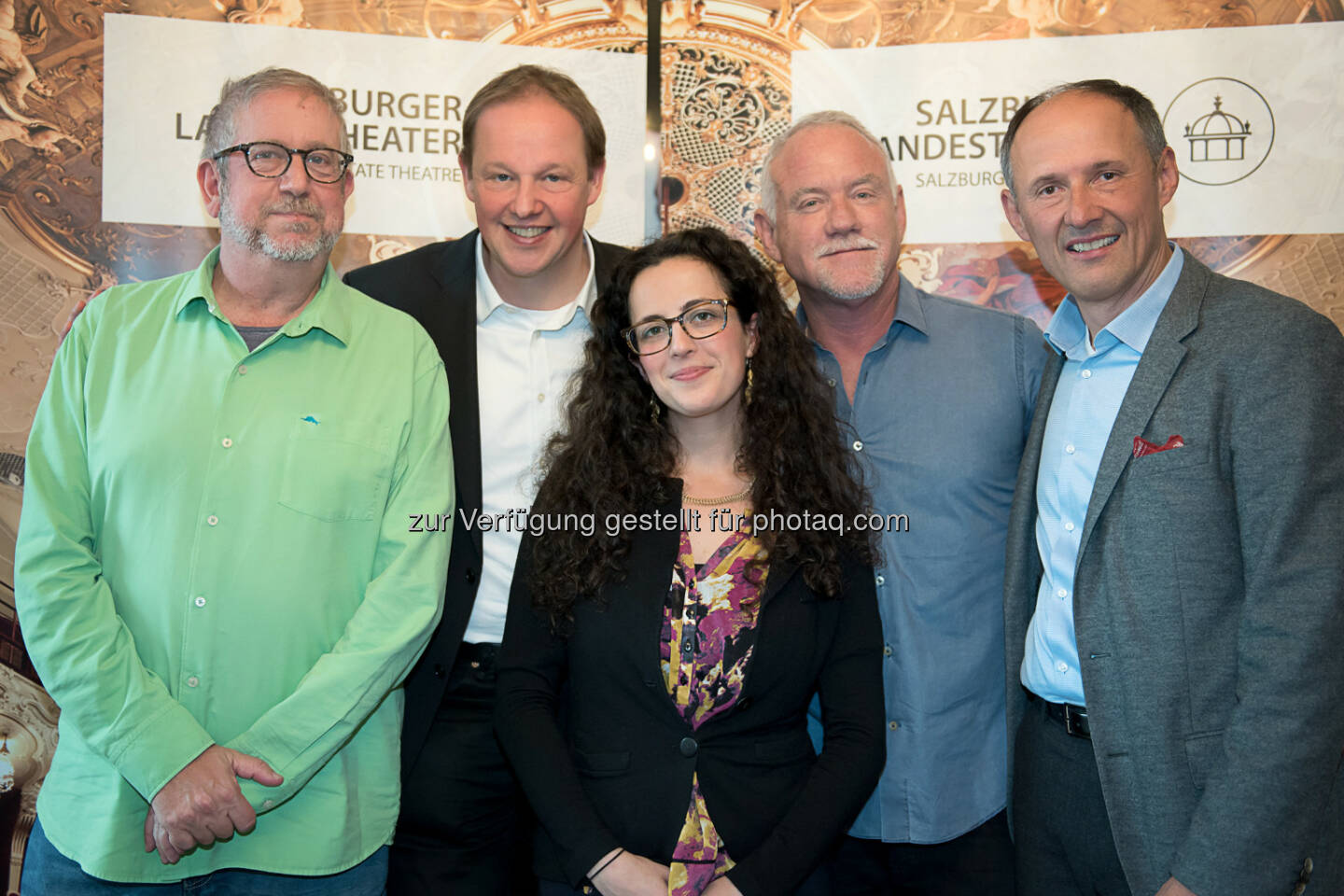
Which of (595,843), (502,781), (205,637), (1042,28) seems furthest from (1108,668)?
(1042,28)

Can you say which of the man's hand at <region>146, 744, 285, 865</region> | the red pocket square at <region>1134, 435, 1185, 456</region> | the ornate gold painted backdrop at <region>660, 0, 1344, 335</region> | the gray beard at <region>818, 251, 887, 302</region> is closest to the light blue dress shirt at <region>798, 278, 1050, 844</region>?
the gray beard at <region>818, 251, 887, 302</region>

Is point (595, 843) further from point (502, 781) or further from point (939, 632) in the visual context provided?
point (939, 632)

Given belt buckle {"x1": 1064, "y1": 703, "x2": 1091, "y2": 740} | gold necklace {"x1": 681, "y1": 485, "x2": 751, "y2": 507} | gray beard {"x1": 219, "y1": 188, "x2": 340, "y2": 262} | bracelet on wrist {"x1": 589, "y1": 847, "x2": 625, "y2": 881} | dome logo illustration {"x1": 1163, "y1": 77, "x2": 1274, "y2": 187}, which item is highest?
dome logo illustration {"x1": 1163, "y1": 77, "x2": 1274, "y2": 187}

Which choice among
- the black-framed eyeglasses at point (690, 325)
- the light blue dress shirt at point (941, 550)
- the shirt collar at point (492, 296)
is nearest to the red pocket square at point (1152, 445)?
the light blue dress shirt at point (941, 550)

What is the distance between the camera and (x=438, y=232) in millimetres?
3523

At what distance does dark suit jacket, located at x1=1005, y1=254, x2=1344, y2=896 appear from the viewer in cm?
167

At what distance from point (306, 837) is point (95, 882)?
429 mm

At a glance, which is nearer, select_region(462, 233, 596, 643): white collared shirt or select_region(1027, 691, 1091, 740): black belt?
select_region(1027, 691, 1091, 740): black belt

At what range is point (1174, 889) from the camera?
173 cm

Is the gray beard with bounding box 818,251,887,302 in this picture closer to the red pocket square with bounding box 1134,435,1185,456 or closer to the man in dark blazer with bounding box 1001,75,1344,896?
the man in dark blazer with bounding box 1001,75,1344,896

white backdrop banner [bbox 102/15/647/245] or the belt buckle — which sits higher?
white backdrop banner [bbox 102/15/647/245]

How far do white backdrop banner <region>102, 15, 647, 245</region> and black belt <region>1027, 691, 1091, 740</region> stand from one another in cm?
225

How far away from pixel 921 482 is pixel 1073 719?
65cm

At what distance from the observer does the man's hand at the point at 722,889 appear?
181cm
